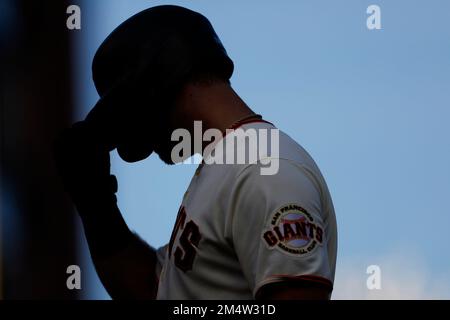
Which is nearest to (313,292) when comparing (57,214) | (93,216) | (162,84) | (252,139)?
(252,139)

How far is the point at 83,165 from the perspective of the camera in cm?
204

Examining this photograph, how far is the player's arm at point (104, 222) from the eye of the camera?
6.61 feet

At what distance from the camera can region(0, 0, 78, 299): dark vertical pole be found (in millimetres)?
3906

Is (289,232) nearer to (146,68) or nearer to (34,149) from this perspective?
(146,68)

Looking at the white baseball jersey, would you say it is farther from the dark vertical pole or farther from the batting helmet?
the dark vertical pole

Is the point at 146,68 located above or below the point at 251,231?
above

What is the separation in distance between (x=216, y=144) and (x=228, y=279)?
28cm

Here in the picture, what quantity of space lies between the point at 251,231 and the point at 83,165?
2.09 ft

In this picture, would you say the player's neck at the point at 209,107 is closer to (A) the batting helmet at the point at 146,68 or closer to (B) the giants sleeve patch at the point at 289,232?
(A) the batting helmet at the point at 146,68

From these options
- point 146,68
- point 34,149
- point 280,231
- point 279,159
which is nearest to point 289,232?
point 280,231

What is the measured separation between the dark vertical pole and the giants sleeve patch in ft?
8.24

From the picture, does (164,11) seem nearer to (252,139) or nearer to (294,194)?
(252,139)

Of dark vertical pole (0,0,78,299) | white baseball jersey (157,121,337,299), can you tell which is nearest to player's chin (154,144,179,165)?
white baseball jersey (157,121,337,299)
